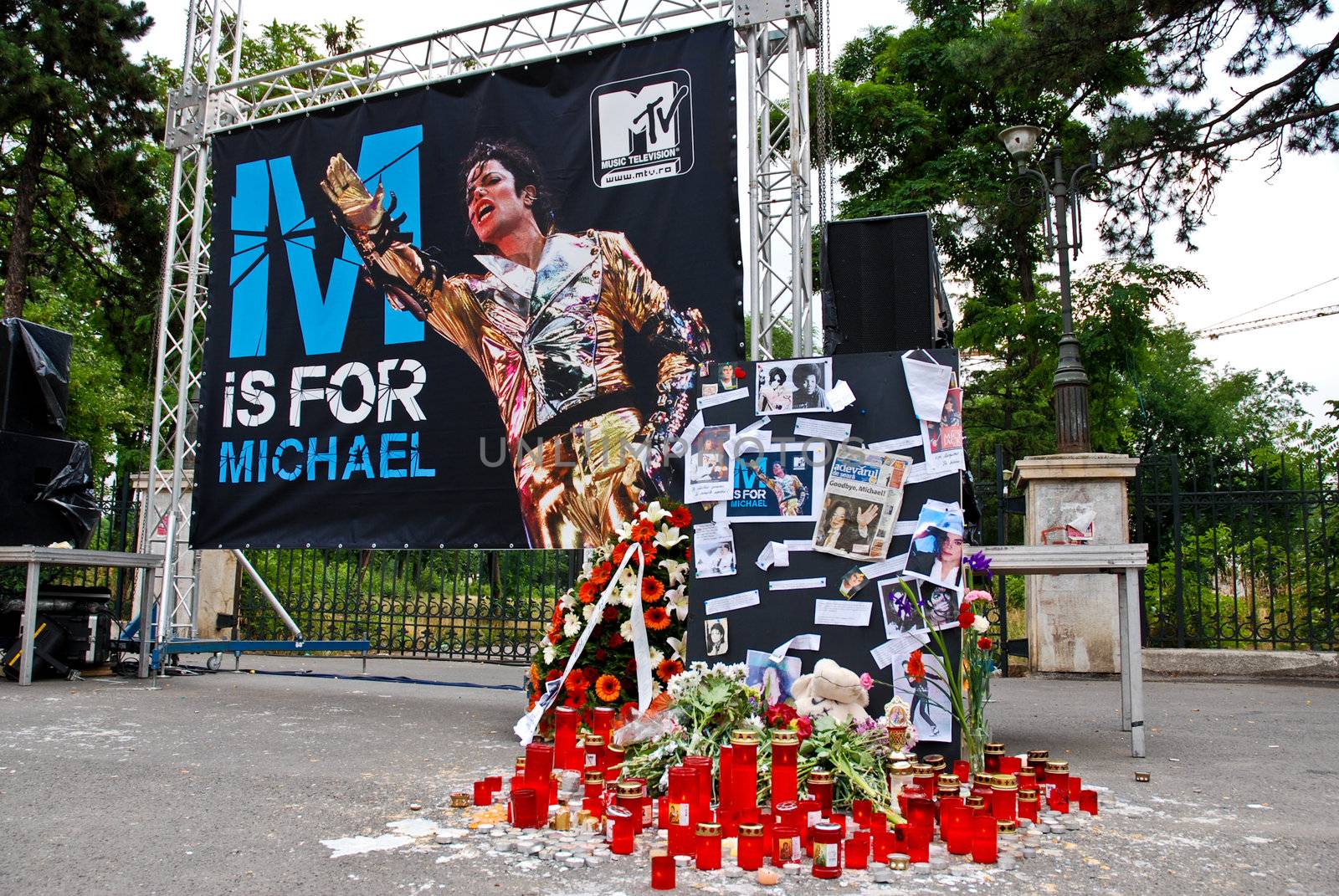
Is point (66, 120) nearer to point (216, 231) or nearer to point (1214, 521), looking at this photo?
point (216, 231)

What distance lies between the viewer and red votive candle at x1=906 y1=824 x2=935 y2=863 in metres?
2.89

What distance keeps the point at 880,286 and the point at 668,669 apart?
6.93 ft

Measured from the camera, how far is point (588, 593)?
16.1ft

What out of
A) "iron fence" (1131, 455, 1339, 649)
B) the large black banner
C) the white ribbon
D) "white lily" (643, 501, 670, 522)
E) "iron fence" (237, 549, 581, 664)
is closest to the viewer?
the white ribbon

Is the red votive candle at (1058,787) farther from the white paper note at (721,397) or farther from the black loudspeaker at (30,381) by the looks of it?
the black loudspeaker at (30,381)

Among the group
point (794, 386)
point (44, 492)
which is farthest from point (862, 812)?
point (44, 492)

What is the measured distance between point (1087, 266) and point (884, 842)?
14591 millimetres

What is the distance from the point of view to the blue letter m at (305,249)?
7.50m

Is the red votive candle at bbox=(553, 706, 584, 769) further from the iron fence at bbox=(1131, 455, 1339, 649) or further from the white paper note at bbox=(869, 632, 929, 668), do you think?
the iron fence at bbox=(1131, 455, 1339, 649)

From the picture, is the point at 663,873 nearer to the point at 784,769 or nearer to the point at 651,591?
the point at 784,769

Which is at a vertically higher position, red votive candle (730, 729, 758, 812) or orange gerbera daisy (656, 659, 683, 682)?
orange gerbera daisy (656, 659, 683, 682)

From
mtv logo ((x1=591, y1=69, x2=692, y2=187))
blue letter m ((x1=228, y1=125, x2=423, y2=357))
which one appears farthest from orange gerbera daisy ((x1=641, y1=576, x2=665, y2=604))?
blue letter m ((x1=228, y1=125, x2=423, y2=357))

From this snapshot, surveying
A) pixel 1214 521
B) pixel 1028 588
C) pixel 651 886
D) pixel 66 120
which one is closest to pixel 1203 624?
pixel 1214 521

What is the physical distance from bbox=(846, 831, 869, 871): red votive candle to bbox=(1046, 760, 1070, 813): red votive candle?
0.97m
